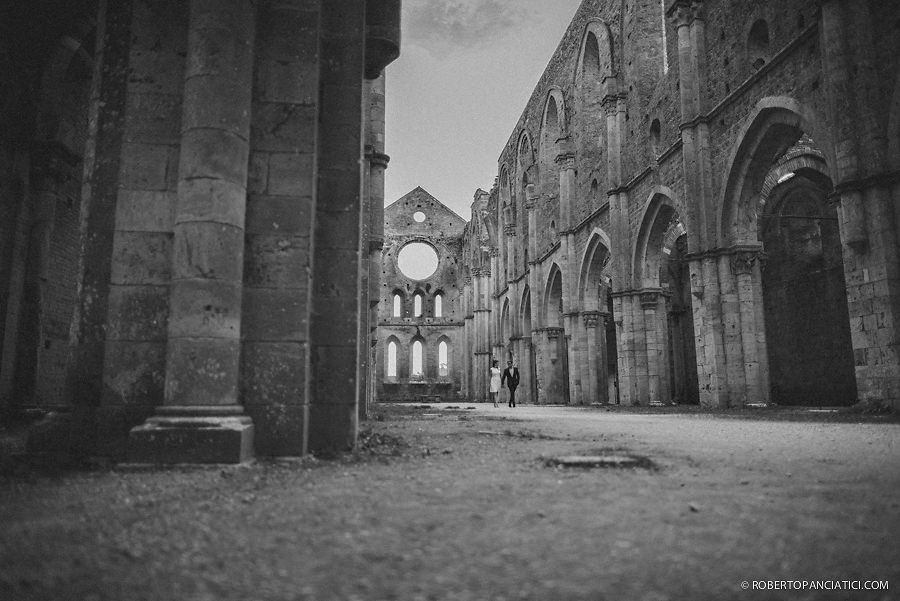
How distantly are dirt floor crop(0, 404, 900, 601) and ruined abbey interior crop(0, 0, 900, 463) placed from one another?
0.96 m

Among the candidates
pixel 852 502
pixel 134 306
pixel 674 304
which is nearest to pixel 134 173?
pixel 134 306

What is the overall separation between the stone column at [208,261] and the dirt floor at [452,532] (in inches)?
10.6

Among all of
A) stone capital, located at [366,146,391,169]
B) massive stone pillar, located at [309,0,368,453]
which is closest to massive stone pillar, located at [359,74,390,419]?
stone capital, located at [366,146,391,169]

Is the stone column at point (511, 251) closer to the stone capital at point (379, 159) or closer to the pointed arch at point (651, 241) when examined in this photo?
the pointed arch at point (651, 241)

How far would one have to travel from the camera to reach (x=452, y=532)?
7.30ft

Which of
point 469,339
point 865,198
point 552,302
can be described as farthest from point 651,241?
point 469,339

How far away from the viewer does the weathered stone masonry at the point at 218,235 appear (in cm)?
401

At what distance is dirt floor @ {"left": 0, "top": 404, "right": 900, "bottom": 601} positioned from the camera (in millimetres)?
1677

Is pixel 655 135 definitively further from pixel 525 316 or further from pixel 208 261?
pixel 208 261

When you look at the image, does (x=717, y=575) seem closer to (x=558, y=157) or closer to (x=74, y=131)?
(x=74, y=131)

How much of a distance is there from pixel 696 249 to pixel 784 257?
8.42 m

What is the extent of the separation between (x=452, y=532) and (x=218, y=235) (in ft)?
8.96

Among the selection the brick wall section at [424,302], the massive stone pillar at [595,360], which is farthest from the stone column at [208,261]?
the brick wall section at [424,302]

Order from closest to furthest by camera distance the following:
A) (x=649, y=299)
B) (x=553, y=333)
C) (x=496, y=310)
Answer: (x=649, y=299), (x=553, y=333), (x=496, y=310)
